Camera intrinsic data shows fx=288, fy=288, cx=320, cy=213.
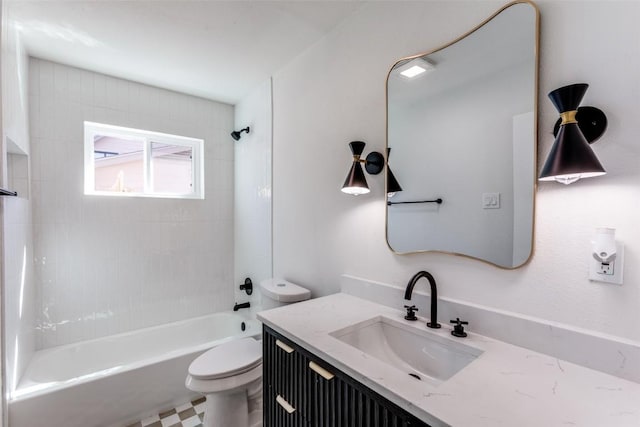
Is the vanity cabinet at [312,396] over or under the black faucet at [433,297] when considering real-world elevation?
under

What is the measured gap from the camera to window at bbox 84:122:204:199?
96.3 inches

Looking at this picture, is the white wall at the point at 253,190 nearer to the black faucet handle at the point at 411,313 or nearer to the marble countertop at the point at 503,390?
the black faucet handle at the point at 411,313

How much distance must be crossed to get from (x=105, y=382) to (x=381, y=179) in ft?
6.83

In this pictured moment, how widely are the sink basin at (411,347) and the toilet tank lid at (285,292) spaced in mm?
624

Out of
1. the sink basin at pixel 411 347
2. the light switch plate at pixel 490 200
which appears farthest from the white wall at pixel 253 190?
the light switch plate at pixel 490 200

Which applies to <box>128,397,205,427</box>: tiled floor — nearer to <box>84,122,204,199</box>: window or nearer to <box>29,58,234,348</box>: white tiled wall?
<box>29,58,234,348</box>: white tiled wall

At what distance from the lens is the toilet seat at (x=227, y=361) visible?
1560 millimetres

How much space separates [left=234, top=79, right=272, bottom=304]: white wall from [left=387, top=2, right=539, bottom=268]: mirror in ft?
4.28

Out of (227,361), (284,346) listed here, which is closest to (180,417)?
(227,361)

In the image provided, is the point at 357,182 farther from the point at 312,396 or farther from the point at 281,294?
the point at 312,396

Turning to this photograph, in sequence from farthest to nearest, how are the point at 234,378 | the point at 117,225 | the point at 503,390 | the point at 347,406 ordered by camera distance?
the point at 117,225 → the point at 234,378 → the point at 347,406 → the point at 503,390

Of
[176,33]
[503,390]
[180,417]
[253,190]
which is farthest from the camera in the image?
[253,190]

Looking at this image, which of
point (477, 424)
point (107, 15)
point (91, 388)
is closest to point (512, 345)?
point (477, 424)

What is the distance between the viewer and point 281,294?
5.81 feet
